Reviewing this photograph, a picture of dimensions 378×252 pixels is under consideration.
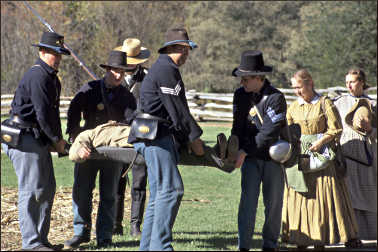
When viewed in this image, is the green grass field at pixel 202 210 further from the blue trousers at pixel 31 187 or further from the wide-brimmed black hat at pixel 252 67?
the wide-brimmed black hat at pixel 252 67

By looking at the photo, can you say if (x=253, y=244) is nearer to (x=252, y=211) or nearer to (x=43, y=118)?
(x=252, y=211)

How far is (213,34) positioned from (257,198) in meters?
37.5

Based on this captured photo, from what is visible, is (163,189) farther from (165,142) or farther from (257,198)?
(257,198)

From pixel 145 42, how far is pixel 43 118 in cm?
2528

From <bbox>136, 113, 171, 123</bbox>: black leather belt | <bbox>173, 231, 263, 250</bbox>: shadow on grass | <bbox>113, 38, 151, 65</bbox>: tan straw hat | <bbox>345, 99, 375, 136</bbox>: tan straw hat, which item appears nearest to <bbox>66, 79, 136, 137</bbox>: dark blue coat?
<bbox>113, 38, 151, 65</bbox>: tan straw hat

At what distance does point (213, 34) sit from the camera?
4350 cm

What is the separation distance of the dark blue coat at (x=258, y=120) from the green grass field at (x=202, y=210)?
1253mm

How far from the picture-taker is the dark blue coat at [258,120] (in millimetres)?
6504


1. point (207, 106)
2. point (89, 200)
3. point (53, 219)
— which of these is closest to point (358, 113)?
point (89, 200)

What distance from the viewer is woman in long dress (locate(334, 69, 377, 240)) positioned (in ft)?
27.7

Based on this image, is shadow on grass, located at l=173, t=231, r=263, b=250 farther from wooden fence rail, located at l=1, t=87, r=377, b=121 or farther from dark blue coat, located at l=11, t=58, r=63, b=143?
wooden fence rail, located at l=1, t=87, r=377, b=121

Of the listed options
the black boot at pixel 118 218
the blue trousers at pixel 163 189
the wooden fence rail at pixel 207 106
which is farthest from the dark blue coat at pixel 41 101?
the wooden fence rail at pixel 207 106

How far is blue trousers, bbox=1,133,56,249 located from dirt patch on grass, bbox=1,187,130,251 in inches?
68.8

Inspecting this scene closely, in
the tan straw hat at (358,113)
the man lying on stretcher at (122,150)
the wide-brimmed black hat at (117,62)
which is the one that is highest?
the wide-brimmed black hat at (117,62)
